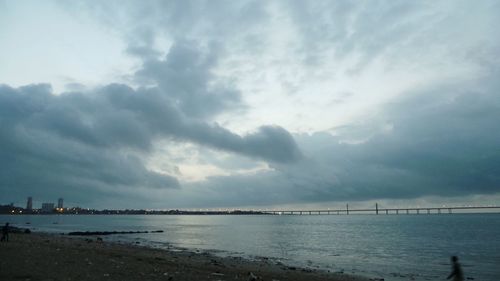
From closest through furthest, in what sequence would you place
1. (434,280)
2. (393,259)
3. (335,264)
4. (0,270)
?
(0,270) < (434,280) < (335,264) < (393,259)

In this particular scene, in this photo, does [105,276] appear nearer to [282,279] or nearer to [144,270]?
[144,270]

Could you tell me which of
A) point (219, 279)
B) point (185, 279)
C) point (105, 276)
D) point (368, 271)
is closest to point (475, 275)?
point (368, 271)

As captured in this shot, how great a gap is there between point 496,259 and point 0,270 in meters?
55.6

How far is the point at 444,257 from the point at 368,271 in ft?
69.7

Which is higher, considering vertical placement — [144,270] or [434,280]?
[144,270]

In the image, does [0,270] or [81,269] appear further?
[81,269]

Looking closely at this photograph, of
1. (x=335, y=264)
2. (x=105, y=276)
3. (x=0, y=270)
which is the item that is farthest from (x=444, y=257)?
(x=0, y=270)

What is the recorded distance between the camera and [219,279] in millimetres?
22328

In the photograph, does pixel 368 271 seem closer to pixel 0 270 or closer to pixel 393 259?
pixel 393 259

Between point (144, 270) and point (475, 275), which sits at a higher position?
point (144, 270)

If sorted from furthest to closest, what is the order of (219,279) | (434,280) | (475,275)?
(475,275) < (434,280) < (219,279)

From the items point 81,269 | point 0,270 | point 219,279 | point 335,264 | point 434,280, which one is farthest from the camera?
point 335,264

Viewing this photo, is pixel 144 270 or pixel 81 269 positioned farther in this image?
pixel 144 270

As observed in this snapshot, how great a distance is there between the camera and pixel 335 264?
1698 inches
